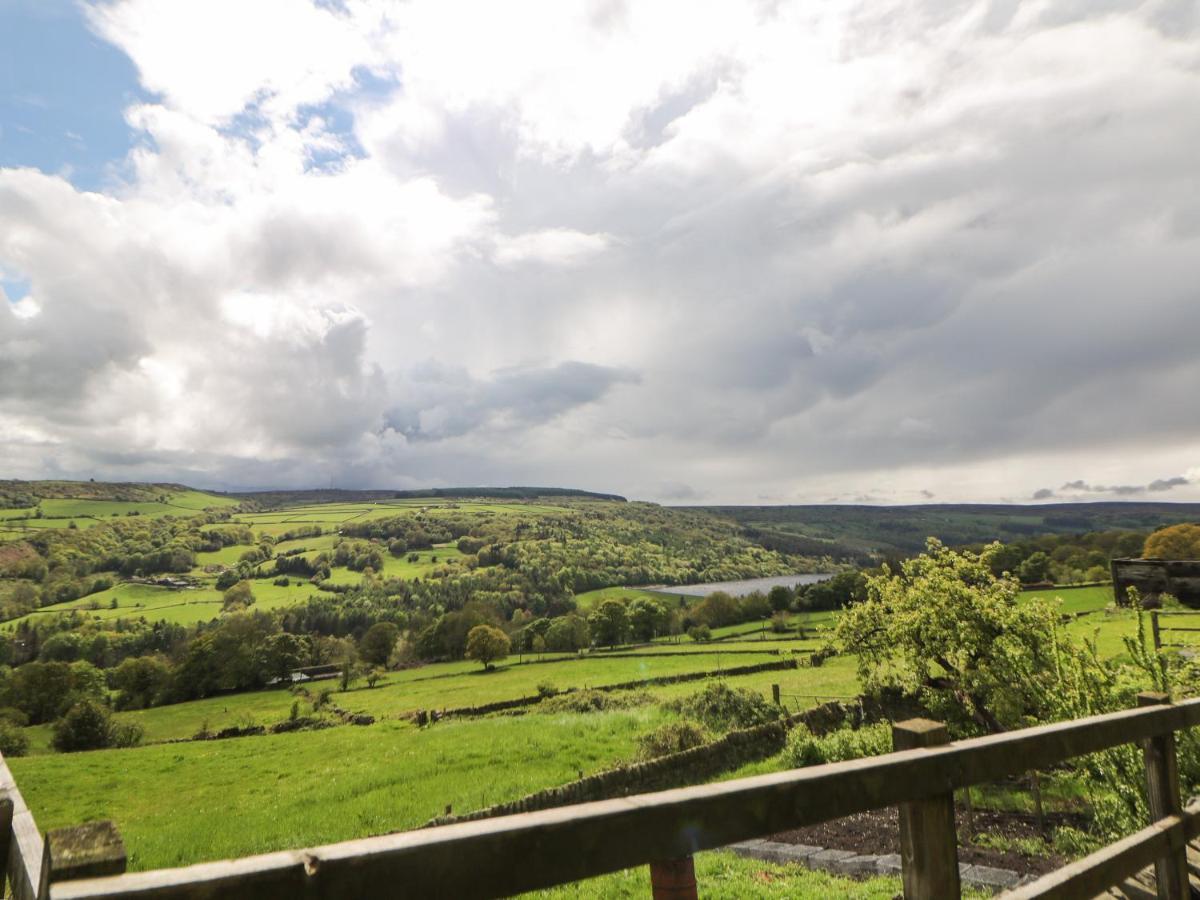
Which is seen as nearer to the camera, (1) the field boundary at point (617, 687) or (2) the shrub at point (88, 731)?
(1) the field boundary at point (617, 687)

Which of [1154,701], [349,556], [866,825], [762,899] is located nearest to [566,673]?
[866,825]

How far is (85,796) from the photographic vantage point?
2977cm

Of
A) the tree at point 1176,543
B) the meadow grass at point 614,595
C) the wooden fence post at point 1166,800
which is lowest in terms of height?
the meadow grass at point 614,595

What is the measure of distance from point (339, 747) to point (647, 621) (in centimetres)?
5707

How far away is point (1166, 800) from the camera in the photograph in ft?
13.8

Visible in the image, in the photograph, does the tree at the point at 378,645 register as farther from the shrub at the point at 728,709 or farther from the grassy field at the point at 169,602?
the shrub at the point at 728,709

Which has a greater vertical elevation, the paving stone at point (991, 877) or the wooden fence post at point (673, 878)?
the wooden fence post at point (673, 878)

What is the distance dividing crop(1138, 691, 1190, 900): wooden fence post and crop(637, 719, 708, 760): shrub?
19.5 meters

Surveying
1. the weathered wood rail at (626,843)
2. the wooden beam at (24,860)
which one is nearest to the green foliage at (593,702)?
the weathered wood rail at (626,843)

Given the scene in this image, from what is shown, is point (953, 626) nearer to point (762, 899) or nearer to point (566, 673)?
point (762, 899)

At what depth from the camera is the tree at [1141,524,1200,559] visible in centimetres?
6762

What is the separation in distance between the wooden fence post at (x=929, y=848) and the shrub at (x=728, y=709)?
25757 mm

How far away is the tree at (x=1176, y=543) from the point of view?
222 feet

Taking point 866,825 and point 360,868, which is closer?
point 360,868
